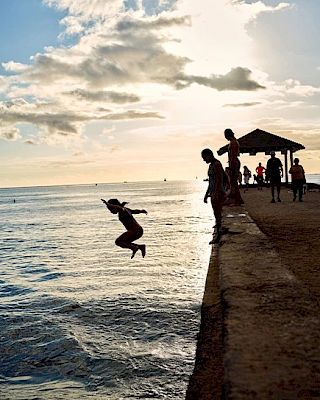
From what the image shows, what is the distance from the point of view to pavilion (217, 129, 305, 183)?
28828 mm

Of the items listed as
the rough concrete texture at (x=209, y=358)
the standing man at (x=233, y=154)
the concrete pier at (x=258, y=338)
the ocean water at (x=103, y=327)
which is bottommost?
the ocean water at (x=103, y=327)

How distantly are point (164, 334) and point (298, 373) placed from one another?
424cm

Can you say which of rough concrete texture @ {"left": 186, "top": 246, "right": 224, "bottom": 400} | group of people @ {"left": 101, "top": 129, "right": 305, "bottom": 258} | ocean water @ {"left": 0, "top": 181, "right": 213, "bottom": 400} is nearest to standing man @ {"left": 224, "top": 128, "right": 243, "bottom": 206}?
group of people @ {"left": 101, "top": 129, "right": 305, "bottom": 258}

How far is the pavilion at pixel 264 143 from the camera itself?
2883cm

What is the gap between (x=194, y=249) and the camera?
1545 centimetres

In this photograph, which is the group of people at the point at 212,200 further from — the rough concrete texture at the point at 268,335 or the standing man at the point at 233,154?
the rough concrete texture at the point at 268,335

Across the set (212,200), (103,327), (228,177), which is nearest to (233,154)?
(228,177)

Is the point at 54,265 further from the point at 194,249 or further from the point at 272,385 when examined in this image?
the point at 272,385

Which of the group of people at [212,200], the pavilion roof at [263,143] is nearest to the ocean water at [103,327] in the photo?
the group of people at [212,200]

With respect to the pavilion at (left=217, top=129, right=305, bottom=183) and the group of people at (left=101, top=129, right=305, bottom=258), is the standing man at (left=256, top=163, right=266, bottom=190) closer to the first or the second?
the pavilion at (left=217, top=129, right=305, bottom=183)

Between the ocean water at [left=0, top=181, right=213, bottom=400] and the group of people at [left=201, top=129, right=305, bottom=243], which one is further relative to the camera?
the group of people at [left=201, top=129, right=305, bottom=243]

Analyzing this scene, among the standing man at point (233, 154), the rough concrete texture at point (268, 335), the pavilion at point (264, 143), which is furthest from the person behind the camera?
the pavilion at point (264, 143)

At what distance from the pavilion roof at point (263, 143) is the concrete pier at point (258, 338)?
2411 centimetres

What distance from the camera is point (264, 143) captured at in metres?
29.2
